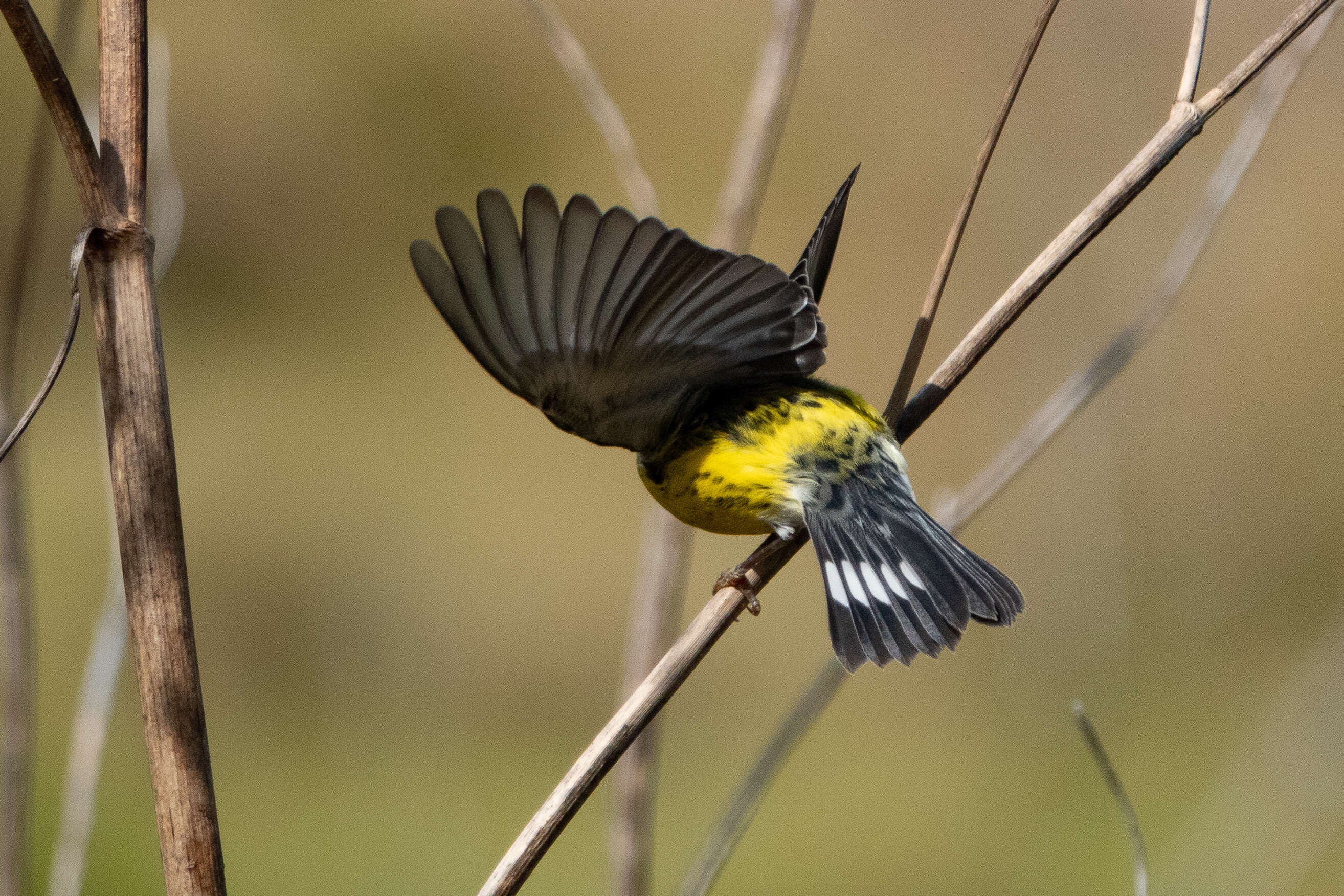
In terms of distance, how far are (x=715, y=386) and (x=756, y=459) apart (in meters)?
0.10

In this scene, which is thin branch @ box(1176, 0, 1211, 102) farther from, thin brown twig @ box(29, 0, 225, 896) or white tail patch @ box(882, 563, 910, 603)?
thin brown twig @ box(29, 0, 225, 896)

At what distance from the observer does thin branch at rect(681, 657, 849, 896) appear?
896 millimetres

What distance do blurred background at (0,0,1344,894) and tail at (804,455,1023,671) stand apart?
5.42 ft

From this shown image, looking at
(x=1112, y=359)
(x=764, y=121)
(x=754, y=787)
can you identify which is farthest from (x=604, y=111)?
(x=754, y=787)

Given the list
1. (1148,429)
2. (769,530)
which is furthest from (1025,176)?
(769,530)

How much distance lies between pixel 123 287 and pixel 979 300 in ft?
11.0

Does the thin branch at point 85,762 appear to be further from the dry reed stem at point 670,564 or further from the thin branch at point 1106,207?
the thin branch at point 1106,207

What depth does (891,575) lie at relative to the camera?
127cm

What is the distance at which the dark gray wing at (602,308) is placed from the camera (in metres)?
0.92

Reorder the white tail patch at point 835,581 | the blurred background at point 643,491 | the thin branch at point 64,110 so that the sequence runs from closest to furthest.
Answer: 1. the thin branch at point 64,110
2. the white tail patch at point 835,581
3. the blurred background at point 643,491

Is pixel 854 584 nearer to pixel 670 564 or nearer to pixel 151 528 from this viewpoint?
pixel 670 564

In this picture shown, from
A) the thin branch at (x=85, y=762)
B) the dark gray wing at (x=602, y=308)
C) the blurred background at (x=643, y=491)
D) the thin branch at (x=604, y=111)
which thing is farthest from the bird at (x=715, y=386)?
the blurred background at (x=643, y=491)

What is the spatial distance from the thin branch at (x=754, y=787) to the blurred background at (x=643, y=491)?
2.04m

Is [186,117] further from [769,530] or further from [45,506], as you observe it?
[769,530]
